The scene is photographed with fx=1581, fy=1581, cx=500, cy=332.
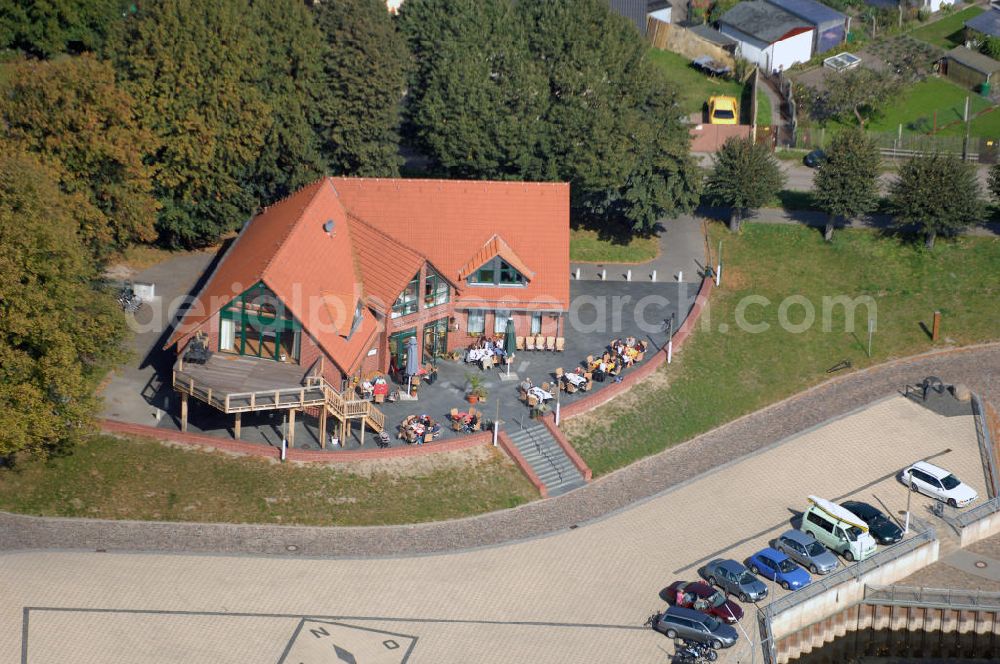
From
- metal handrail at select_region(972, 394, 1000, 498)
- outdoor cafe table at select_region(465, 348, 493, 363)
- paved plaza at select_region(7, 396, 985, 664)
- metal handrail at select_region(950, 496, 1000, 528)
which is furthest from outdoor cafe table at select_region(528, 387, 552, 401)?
metal handrail at select_region(972, 394, 1000, 498)

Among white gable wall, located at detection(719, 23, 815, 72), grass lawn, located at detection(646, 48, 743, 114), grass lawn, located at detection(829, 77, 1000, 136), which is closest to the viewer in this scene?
grass lawn, located at detection(829, 77, 1000, 136)

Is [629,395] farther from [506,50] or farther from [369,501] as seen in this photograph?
[506,50]

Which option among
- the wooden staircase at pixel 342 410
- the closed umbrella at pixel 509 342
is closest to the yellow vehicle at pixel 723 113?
the closed umbrella at pixel 509 342

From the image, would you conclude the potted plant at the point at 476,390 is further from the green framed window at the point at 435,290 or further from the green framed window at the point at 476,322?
the green framed window at the point at 435,290

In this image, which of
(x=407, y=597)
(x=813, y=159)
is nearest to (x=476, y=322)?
(x=407, y=597)

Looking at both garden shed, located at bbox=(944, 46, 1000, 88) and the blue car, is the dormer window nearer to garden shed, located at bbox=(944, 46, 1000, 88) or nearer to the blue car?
the blue car
